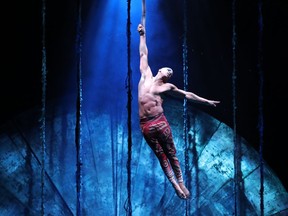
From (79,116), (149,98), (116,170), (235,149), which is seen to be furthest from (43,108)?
(235,149)

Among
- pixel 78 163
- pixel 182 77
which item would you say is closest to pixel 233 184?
pixel 182 77

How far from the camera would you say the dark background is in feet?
23.2

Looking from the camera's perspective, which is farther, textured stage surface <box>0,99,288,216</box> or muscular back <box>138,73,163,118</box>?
textured stage surface <box>0,99,288,216</box>

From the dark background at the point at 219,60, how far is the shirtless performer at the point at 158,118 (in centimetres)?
153

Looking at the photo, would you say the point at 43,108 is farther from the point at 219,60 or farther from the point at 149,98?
the point at 219,60

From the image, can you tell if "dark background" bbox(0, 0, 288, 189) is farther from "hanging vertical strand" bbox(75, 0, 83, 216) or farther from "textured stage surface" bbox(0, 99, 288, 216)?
"textured stage surface" bbox(0, 99, 288, 216)

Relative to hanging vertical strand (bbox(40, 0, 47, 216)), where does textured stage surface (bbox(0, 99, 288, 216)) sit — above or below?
below

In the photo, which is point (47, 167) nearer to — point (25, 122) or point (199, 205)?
point (25, 122)

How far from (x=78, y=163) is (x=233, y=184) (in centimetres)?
225

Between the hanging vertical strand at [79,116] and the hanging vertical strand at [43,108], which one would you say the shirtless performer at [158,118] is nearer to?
the hanging vertical strand at [79,116]

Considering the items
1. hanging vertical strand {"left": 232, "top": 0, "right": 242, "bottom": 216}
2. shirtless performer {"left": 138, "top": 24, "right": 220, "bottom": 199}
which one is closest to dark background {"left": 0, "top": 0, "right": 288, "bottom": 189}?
hanging vertical strand {"left": 232, "top": 0, "right": 242, "bottom": 216}

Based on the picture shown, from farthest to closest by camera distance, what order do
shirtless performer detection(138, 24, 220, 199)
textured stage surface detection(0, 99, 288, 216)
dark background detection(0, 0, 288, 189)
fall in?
textured stage surface detection(0, 99, 288, 216) < dark background detection(0, 0, 288, 189) < shirtless performer detection(138, 24, 220, 199)

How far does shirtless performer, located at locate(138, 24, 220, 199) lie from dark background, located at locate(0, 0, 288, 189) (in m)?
1.53

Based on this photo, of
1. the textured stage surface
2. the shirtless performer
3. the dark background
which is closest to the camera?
the shirtless performer
